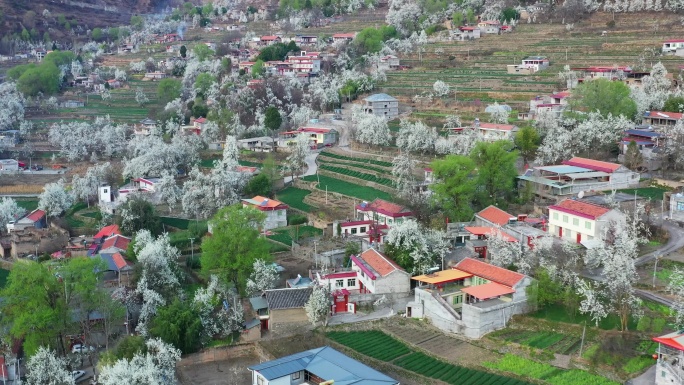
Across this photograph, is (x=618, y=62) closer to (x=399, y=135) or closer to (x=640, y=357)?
(x=399, y=135)

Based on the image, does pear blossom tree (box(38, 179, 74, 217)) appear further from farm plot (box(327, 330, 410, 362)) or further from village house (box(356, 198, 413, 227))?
farm plot (box(327, 330, 410, 362))

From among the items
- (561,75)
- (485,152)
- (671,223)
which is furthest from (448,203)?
(561,75)

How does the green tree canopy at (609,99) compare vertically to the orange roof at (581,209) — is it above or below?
above

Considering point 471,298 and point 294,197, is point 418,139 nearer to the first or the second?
point 294,197

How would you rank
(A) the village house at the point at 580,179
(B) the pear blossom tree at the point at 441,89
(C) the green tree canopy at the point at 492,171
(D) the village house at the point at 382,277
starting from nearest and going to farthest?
(D) the village house at the point at 382,277
(A) the village house at the point at 580,179
(C) the green tree canopy at the point at 492,171
(B) the pear blossom tree at the point at 441,89

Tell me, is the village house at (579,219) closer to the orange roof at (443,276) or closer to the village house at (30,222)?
the orange roof at (443,276)

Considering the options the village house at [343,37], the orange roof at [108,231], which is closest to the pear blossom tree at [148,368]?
the orange roof at [108,231]

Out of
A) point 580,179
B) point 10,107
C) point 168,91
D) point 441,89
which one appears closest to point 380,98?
point 441,89
